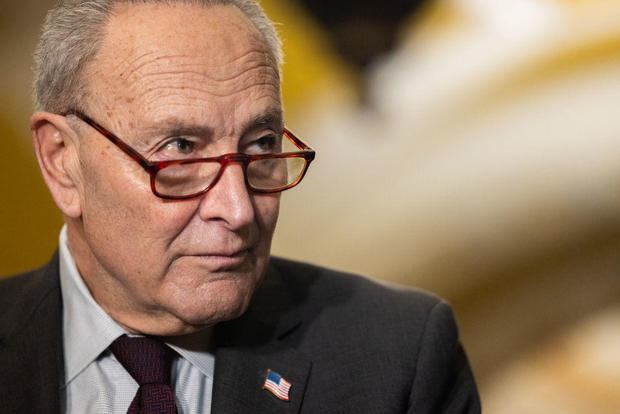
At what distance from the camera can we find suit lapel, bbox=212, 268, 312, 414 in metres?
1.61

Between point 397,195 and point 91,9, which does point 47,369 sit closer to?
point 91,9

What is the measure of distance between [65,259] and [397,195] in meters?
1.73

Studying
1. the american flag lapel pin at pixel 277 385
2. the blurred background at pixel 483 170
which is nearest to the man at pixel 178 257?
the american flag lapel pin at pixel 277 385

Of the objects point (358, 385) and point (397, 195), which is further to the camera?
point (397, 195)

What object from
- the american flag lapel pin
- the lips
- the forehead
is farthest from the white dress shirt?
the forehead

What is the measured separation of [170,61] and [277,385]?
796mm

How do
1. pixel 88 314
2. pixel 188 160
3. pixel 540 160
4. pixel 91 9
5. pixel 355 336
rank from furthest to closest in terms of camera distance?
pixel 540 160, pixel 355 336, pixel 88 314, pixel 91 9, pixel 188 160

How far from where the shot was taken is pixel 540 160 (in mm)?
3023

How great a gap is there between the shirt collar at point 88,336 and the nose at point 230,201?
1.33ft

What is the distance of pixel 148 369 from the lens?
1.58 meters

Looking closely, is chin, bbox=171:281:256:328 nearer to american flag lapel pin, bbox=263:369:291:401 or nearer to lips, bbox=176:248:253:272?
lips, bbox=176:248:253:272

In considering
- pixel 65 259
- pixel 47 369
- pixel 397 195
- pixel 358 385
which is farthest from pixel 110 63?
pixel 397 195

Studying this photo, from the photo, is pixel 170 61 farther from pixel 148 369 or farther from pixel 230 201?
pixel 148 369

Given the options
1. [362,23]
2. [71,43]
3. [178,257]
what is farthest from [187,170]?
[362,23]
